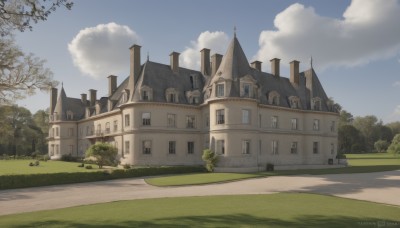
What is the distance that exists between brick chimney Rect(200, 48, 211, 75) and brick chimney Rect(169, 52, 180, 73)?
3.96 meters

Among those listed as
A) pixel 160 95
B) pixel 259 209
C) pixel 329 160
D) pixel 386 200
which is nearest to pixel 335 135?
pixel 329 160

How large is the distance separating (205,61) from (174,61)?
15.9 feet

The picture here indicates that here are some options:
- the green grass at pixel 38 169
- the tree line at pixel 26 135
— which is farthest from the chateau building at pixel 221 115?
the tree line at pixel 26 135

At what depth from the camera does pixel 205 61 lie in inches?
1914

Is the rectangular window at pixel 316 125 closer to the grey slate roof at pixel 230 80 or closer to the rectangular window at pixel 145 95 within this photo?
the grey slate roof at pixel 230 80

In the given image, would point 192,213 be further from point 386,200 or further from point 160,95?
point 160,95

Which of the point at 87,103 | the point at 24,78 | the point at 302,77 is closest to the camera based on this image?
the point at 24,78

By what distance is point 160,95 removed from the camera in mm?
42625

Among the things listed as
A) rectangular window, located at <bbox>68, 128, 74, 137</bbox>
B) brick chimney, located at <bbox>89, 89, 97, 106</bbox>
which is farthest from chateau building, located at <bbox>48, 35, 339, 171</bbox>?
rectangular window, located at <bbox>68, 128, 74, 137</bbox>

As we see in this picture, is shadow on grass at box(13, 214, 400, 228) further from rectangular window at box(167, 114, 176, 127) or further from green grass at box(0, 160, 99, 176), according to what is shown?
rectangular window at box(167, 114, 176, 127)

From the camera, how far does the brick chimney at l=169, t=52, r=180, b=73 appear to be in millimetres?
46531

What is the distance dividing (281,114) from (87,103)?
135ft

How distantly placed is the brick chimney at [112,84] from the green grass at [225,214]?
3944cm

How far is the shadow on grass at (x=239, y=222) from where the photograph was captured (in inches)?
445
